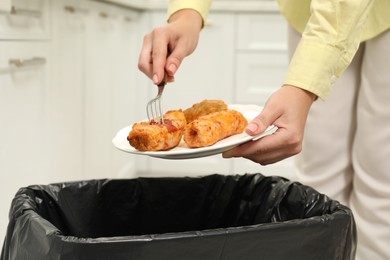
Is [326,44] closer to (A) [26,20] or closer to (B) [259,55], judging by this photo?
(A) [26,20]

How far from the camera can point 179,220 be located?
1047mm

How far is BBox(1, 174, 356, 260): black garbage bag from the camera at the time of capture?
70 cm

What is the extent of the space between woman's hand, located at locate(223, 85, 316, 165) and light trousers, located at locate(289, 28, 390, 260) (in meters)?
0.25

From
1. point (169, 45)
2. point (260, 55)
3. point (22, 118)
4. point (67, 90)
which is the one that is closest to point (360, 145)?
point (169, 45)

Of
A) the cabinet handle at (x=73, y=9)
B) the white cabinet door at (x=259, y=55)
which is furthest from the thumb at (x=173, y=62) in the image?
the white cabinet door at (x=259, y=55)

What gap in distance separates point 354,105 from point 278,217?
279 millimetres

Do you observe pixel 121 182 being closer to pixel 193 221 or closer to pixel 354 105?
pixel 193 221

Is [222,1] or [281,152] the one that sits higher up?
[222,1]

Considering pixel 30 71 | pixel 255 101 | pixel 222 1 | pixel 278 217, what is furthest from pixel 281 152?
pixel 222 1

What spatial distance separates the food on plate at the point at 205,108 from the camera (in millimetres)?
999

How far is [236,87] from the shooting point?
2.55 metres

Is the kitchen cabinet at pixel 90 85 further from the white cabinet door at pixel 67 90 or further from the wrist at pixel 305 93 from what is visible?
the wrist at pixel 305 93

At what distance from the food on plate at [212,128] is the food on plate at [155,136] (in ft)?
0.05

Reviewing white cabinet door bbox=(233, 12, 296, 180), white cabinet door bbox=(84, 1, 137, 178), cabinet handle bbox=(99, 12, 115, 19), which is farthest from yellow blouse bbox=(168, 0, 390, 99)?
white cabinet door bbox=(233, 12, 296, 180)
